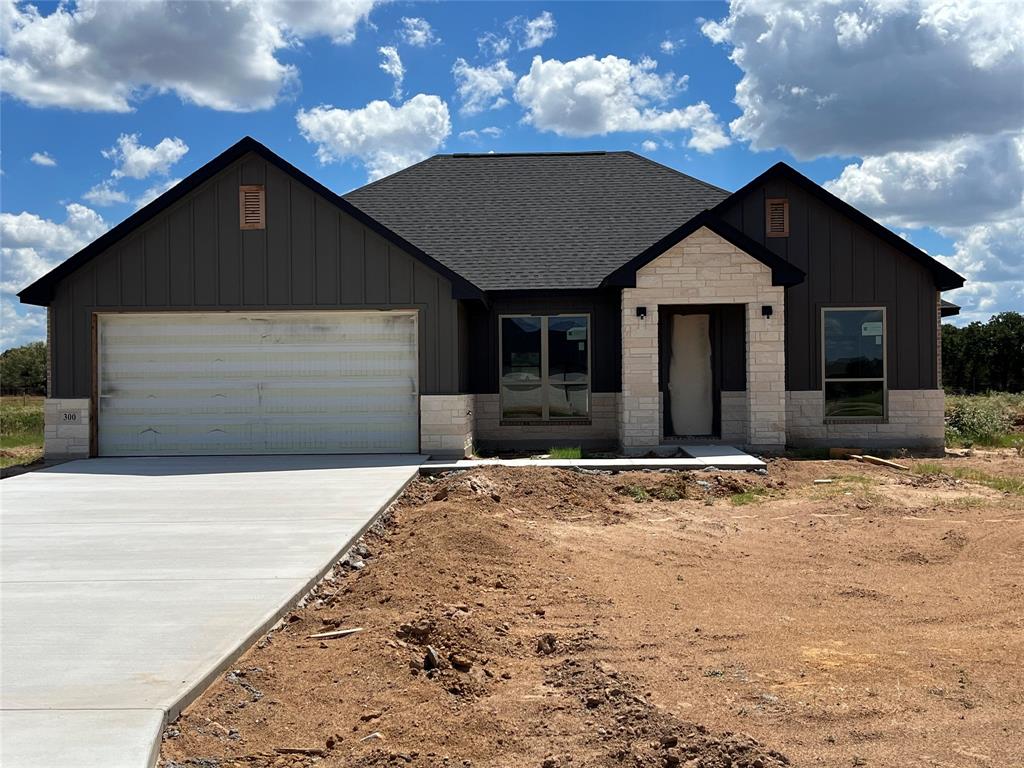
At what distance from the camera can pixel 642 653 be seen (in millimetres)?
5434

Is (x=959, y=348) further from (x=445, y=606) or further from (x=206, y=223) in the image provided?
(x=445, y=606)

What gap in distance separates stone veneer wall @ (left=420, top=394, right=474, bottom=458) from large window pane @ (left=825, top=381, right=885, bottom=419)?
7228mm

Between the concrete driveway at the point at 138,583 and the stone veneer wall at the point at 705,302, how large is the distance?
16.4 feet

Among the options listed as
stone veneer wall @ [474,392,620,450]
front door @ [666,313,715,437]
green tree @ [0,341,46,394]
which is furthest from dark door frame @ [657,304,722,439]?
green tree @ [0,341,46,394]

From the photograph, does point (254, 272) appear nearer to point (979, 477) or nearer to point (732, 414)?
point (732, 414)

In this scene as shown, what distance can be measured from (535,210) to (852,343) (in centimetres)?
731

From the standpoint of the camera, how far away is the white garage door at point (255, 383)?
51.6ft

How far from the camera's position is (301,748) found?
160 inches

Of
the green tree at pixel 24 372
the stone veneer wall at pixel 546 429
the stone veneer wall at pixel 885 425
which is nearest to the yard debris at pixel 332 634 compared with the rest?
the stone veneer wall at pixel 546 429

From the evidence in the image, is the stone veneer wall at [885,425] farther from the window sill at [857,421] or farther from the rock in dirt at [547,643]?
the rock in dirt at [547,643]

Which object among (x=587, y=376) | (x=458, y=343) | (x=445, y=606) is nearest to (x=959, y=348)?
(x=587, y=376)

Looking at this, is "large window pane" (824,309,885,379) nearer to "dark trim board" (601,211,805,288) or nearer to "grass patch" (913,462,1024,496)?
"dark trim board" (601,211,805,288)

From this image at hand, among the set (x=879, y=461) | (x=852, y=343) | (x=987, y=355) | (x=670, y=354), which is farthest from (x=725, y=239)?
(x=987, y=355)

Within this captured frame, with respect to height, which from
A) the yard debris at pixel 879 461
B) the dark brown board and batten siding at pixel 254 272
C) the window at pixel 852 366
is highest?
the dark brown board and batten siding at pixel 254 272
